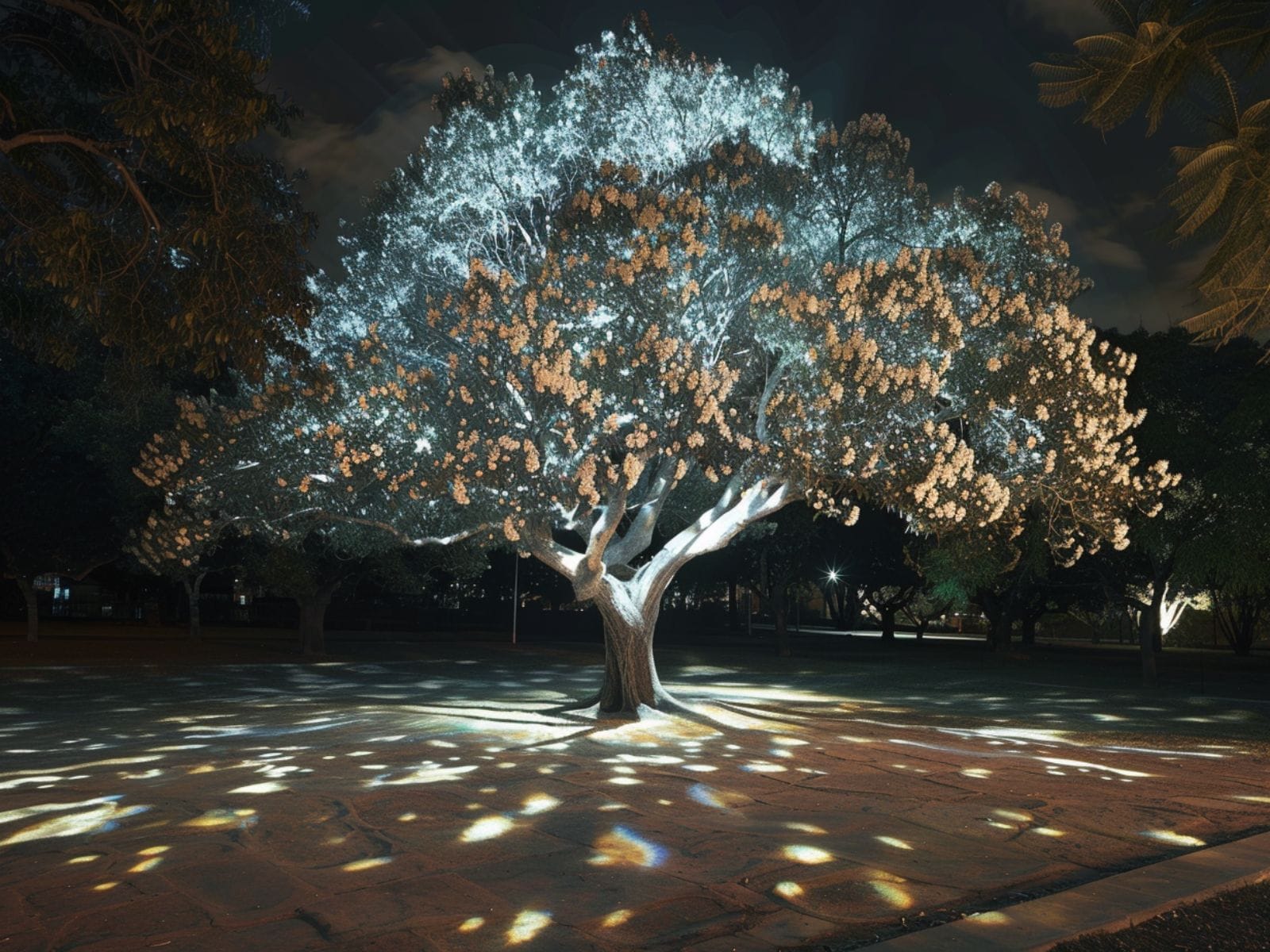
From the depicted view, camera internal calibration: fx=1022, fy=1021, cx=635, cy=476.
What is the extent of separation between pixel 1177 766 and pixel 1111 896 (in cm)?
782

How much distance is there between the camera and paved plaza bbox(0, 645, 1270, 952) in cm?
581

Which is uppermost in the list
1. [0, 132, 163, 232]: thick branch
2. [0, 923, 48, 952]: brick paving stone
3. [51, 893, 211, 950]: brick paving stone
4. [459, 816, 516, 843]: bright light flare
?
[0, 132, 163, 232]: thick branch

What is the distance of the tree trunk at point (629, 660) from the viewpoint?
17109 mm

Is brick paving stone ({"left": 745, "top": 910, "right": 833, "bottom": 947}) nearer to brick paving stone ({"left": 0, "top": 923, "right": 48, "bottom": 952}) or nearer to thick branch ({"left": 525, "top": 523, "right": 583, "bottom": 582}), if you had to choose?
brick paving stone ({"left": 0, "top": 923, "right": 48, "bottom": 952})

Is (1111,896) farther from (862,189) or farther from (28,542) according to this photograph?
(28,542)

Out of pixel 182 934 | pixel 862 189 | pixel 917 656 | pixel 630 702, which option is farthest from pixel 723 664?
Result: pixel 182 934

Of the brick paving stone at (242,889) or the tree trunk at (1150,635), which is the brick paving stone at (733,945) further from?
the tree trunk at (1150,635)

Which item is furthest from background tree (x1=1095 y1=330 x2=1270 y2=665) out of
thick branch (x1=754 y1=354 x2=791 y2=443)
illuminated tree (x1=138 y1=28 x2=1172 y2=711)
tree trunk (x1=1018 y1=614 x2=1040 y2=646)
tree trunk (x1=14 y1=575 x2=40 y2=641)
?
tree trunk (x1=14 y1=575 x2=40 y2=641)

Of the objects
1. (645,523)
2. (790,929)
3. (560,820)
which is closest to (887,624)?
(645,523)

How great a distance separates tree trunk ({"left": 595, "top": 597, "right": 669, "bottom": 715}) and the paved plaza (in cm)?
74

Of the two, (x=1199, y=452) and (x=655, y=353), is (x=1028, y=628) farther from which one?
(x=655, y=353)

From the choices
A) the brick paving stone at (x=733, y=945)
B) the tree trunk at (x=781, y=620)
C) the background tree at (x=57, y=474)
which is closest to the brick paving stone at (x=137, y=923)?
the brick paving stone at (x=733, y=945)

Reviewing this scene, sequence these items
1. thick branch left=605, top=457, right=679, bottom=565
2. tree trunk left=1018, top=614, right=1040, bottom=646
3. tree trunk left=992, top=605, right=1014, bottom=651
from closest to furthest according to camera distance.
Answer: thick branch left=605, top=457, right=679, bottom=565
tree trunk left=992, top=605, right=1014, bottom=651
tree trunk left=1018, top=614, right=1040, bottom=646

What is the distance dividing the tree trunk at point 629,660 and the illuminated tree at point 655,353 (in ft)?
0.17
